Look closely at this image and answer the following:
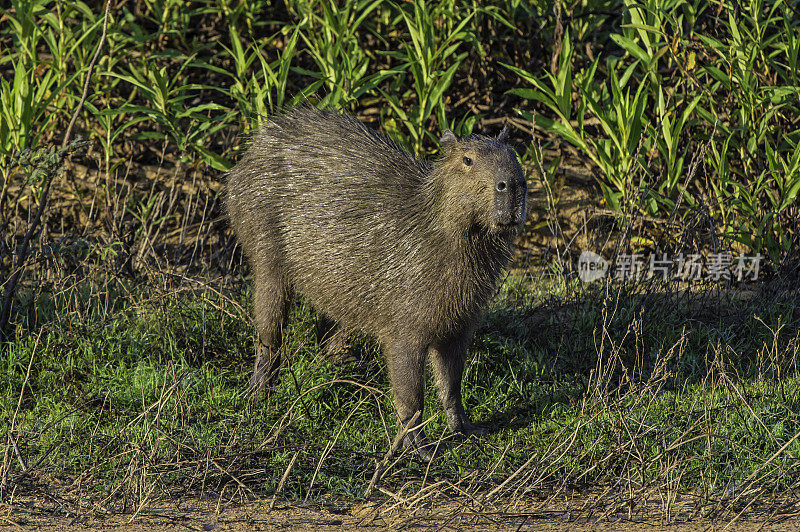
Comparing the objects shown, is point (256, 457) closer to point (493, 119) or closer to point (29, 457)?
point (29, 457)

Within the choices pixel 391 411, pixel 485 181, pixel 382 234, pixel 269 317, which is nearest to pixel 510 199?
pixel 485 181

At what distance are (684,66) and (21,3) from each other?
4.25 meters

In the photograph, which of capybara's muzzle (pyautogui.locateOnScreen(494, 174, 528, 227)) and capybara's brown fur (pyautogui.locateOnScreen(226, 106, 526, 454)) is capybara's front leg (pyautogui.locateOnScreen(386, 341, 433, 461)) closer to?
capybara's brown fur (pyautogui.locateOnScreen(226, 106, 526, 454))

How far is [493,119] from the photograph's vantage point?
6.68 meters

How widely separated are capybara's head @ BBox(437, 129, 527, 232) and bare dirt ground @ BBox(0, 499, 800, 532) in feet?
3.94

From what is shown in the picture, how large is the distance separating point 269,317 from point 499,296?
1.59 m

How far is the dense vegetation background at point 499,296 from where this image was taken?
13.7ft

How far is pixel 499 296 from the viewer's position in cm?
595

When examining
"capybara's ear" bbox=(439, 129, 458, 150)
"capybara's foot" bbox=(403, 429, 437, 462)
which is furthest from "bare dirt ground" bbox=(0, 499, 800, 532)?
"capybara's ear" bbox=(439, 129, 458, 150)

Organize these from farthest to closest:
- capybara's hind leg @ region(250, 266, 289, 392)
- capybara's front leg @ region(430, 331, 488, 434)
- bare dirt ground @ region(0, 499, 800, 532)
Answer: capybara's hind leg @ region(250, 266, 289, 392) → capybara's front leg @ region(430, 331, 488, 434) → bare dirt ground @ region(0, 499, 800, 532)

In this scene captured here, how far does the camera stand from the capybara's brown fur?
424 cm

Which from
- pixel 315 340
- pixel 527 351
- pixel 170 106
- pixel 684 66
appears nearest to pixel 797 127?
pixel 684 66

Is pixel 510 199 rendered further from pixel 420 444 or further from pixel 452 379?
pixel 420 444

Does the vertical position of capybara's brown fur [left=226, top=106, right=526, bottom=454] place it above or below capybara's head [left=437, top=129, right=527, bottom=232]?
below
